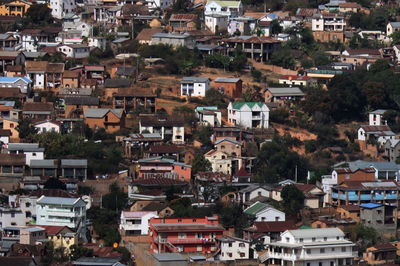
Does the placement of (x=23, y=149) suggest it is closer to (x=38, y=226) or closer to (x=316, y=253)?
(x=38, y=226)

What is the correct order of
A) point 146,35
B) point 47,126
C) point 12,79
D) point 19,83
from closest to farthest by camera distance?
point 47,126 → point 19,83 → point 12,79 → point 146,35

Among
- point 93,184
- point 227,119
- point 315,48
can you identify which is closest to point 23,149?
point 93,184

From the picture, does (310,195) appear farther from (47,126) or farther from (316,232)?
(47,126)

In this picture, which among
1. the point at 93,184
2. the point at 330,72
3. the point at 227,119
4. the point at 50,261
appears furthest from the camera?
the point at 330,72

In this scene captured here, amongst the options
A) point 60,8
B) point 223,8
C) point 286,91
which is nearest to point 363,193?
point 286,91

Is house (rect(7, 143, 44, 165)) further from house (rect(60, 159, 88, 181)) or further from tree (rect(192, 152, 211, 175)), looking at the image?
tree (rect(192, 152, 211, 175))

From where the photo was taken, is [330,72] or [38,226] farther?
[330,72]
